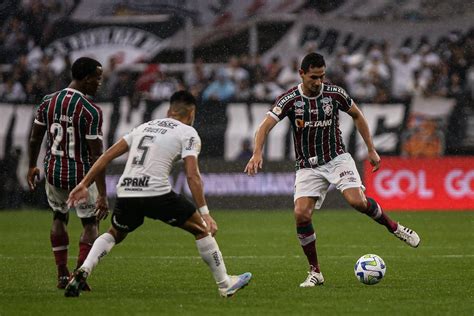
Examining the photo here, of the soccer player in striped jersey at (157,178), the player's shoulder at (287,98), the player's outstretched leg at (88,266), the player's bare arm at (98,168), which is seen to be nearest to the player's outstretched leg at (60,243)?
the player's outstretched leg at (88,266)

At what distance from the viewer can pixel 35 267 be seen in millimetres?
11875

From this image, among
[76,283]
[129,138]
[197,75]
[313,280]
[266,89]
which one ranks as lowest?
[313,280]

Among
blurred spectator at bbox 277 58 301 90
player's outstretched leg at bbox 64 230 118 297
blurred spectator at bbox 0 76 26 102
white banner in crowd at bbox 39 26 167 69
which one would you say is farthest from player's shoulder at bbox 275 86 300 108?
white banner in crowd at bbox 39 26 167 69

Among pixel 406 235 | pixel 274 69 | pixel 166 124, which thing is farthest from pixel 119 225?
pixel 274 69

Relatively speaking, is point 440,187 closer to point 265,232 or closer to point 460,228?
point 460,228

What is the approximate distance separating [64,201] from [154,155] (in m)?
1.66

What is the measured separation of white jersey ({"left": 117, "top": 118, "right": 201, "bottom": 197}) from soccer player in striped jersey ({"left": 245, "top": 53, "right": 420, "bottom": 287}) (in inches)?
62.8

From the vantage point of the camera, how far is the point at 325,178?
10633 millimetres

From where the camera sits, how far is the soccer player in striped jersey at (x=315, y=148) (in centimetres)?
1041

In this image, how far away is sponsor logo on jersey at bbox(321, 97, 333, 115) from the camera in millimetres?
10445

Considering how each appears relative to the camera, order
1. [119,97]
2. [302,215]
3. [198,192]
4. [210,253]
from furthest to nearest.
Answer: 1. [119,97]
2. [302,215]
3. [210,253]
4. [198,192]

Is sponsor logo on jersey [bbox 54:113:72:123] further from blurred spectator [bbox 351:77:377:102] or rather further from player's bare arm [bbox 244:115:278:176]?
blurred spectator [bbox 351:77:377:102]

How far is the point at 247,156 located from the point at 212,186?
4.05 feet

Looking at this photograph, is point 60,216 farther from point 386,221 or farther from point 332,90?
point 386,221
